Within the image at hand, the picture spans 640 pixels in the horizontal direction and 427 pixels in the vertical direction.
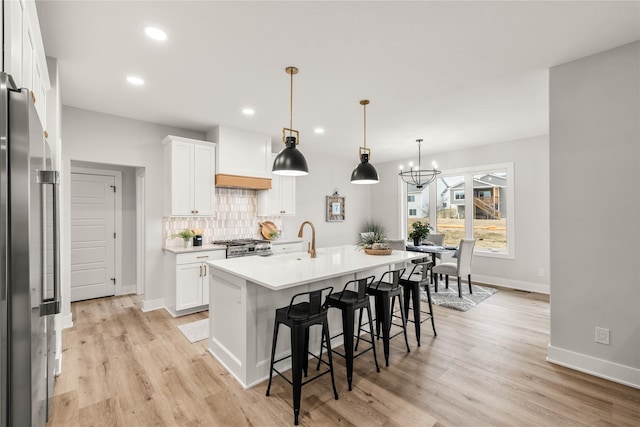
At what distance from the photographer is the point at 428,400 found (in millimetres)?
2289

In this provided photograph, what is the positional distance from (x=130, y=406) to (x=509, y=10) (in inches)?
150

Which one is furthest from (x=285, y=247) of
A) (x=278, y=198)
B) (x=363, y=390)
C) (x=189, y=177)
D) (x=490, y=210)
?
(x=490, y=210)

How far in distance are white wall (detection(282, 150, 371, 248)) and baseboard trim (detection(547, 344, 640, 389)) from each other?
4.44 meters

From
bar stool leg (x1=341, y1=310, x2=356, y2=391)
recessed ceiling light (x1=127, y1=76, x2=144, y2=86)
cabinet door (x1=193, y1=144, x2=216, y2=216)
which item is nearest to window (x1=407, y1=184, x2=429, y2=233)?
cabinet door (x1=193, y1=144, x2=216, y2=216)

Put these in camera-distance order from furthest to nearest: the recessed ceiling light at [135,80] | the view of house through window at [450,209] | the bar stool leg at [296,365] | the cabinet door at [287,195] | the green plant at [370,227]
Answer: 1. the green plant at [370,227]
2. the view of house through window at [450,209]
3. the cabinet door at [287,195]
4. the recessed ceiling light at [135,80]
5. the bar stool leg at [296,365]

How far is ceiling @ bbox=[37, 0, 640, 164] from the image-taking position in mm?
2076

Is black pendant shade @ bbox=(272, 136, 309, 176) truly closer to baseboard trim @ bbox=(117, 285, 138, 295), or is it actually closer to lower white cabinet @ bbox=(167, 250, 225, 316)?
lower white cabinet @ bbox=(167, 250, 225, 316)

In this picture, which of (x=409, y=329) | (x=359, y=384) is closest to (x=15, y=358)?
(x=359, y=384)

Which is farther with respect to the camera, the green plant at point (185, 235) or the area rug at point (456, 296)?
the area rug at point (456, 296)

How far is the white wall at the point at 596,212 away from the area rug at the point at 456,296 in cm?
168

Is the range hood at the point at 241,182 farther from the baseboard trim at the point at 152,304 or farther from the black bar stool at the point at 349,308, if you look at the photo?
the black bar stool at the point at 349,308

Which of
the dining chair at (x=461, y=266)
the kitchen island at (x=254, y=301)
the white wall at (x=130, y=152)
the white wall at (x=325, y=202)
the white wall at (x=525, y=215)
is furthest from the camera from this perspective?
the white wall at (x=325, y=202)

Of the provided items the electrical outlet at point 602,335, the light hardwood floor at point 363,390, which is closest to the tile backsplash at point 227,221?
the light hardwood floor at point 363,390

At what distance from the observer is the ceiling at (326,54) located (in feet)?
6.81
